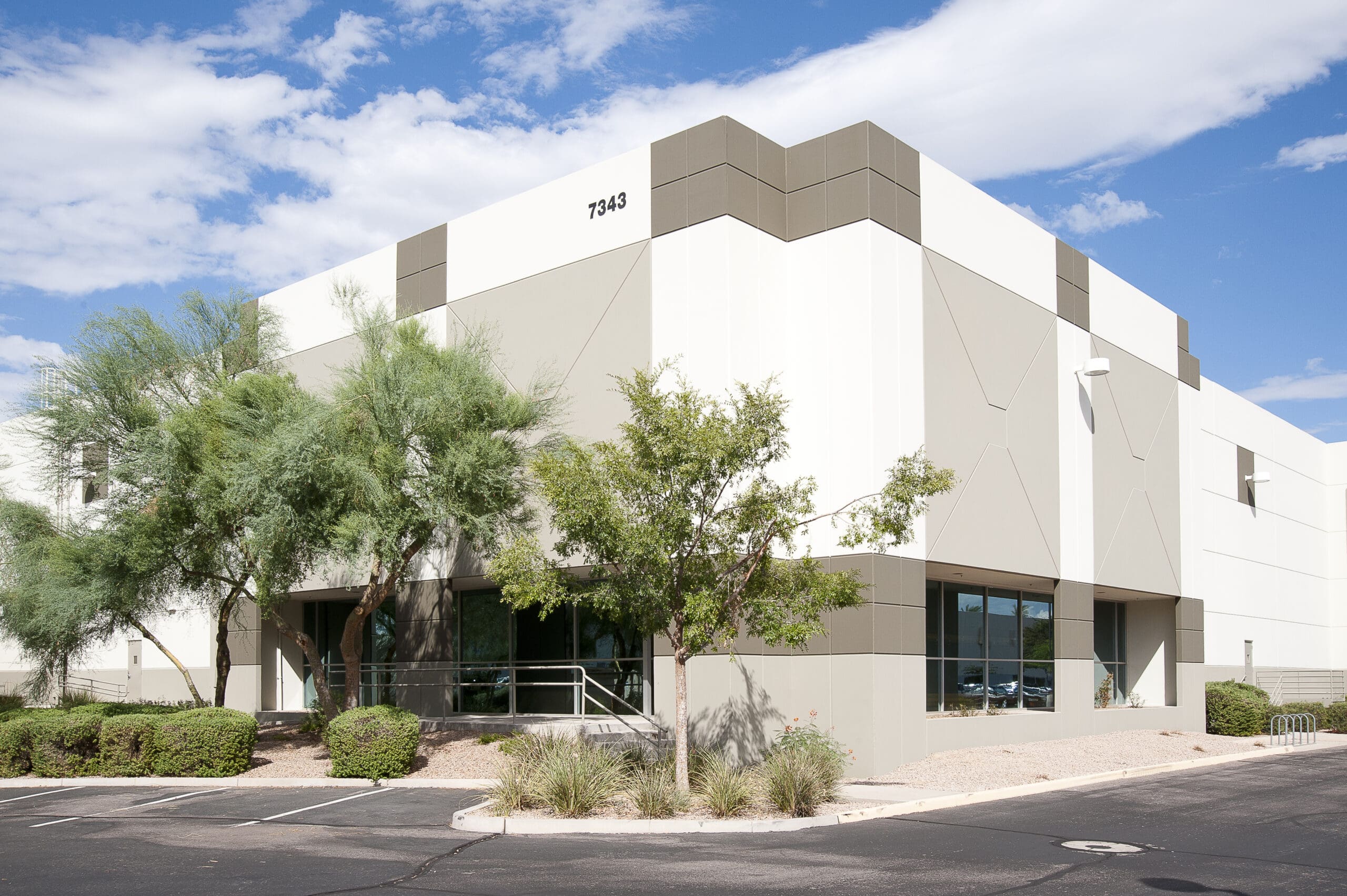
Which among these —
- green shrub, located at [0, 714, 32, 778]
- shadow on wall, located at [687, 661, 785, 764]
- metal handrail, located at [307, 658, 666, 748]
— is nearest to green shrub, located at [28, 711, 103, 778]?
green shrub, located at [0, 714, 32, 778]

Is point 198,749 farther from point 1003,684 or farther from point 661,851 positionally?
point 1003,684

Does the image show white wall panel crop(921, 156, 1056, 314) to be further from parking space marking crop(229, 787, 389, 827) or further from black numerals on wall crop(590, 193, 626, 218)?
parking space marking crop(229, 787, 389, 827)

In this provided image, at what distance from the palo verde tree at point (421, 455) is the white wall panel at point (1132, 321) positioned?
15779mm

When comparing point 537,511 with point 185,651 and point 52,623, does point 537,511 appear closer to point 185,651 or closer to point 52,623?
point 52,623

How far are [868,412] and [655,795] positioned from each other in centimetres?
898

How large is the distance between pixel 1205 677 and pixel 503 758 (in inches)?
882

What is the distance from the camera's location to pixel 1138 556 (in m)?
29.8

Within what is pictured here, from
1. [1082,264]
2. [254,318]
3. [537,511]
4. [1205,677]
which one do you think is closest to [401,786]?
[537,511]

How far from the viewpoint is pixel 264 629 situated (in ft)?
105

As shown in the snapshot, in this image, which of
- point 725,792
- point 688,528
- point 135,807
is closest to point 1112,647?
point 688,528

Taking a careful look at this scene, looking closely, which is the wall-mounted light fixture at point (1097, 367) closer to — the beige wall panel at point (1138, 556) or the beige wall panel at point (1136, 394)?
the beige wall panel at point (1136, 394)

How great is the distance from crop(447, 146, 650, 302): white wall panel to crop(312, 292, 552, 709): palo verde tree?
374cm

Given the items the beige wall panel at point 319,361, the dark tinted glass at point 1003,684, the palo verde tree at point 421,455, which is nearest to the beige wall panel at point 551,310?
the palo verde tree at point 421,455

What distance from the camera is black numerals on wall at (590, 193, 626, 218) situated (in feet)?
76.2
